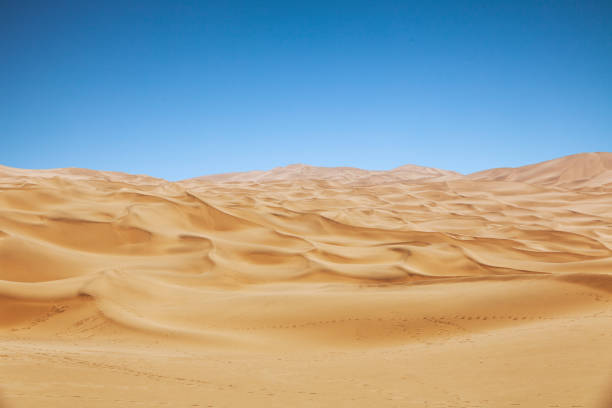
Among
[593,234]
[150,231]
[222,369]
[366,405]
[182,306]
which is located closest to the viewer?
[366,405]

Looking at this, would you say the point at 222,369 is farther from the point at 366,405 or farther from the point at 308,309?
the point at 308,309

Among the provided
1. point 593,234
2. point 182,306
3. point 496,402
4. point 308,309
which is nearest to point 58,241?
point 182,306

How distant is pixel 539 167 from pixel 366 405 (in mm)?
90697

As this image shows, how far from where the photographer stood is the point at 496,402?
4.41 metres

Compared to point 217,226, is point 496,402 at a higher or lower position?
lower

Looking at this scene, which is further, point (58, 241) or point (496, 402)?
point (58, 241)

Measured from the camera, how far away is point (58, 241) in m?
15.9

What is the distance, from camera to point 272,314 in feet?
31.3

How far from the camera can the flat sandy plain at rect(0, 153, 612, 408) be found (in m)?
4.74

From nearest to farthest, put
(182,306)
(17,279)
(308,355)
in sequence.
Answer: (308,355)
(182,306)
(17,279)

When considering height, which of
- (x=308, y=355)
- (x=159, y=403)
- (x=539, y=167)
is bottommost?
(x=308, y=355)

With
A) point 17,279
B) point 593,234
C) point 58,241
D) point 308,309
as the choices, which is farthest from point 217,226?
point 593,234

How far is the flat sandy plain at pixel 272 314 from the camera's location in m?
4.74

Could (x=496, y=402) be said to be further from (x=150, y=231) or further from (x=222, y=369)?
(x=150, y=231)
